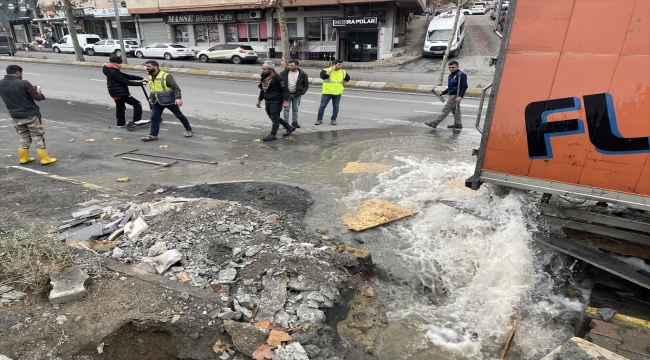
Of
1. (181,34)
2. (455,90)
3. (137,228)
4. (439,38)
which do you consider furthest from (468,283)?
(181,34)

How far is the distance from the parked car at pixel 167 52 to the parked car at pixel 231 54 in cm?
162

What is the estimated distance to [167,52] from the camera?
94.8 feet

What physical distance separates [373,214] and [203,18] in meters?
33.0

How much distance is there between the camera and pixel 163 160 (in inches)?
290

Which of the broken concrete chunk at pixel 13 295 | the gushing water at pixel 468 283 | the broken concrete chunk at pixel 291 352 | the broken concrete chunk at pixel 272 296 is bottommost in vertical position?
the gushing water at pixel 468 283

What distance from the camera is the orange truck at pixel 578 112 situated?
10.6ft

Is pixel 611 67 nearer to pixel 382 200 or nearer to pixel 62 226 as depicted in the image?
pixel 382 200

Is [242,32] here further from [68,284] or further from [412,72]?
[68,284]

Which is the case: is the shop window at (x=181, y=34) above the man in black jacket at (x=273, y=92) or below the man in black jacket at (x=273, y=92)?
above

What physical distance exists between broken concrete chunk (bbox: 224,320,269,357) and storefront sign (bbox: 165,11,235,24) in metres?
33.1

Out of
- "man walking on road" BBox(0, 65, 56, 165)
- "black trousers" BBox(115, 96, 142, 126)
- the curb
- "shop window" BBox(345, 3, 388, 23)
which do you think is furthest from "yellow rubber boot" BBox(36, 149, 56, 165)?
"shop window" BBox(345, 3, 388, 23)

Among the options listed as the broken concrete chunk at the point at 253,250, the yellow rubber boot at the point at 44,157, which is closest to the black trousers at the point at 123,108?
the yellow rubber boot at the point at 44,157

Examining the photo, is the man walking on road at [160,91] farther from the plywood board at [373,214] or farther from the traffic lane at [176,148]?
the plywood board at [373,214]

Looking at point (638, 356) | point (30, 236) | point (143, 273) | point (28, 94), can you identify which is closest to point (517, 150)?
point (638, 356)
